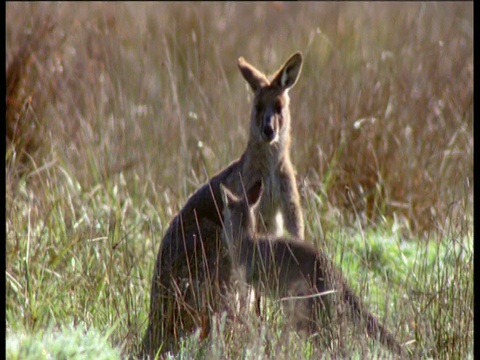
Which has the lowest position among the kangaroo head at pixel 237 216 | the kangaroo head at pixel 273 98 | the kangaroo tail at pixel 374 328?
the kangaroo tail at pixel 374 328

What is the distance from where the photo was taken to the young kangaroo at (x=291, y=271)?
3814 mm

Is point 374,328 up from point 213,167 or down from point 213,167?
down

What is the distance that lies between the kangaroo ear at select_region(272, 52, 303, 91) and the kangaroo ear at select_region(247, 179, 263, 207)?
68cm

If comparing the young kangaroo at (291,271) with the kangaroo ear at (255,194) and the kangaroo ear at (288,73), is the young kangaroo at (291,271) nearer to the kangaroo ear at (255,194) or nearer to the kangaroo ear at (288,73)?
the kangaroo ear at (255,194)

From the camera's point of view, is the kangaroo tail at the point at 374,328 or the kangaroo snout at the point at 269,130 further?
the kangaroo snout at the point at 269,130

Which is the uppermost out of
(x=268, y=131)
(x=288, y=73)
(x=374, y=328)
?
(x=288, y=73)

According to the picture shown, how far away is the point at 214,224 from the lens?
4461mm

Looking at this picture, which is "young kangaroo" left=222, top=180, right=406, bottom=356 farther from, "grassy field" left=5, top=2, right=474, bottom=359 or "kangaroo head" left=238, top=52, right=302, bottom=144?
"kangaroo head" left=238, top=52, right=302, bottom=144

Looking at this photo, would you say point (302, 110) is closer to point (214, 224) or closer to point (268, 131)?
point (268, 131)

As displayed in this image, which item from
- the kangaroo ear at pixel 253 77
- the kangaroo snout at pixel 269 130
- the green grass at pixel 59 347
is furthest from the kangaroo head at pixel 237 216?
the green grass at pixel 59 347

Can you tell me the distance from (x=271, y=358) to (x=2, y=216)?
4.94 ft

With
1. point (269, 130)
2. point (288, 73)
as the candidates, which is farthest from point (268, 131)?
point (288, 73)

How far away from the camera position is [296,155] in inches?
247

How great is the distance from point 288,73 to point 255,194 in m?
0.81
